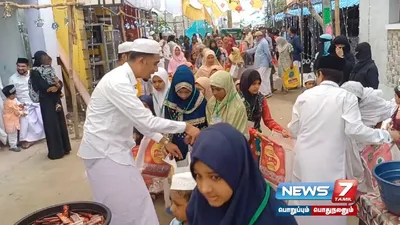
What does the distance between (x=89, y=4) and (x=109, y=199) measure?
671 centimetres

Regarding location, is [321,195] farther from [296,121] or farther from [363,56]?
[363,56]

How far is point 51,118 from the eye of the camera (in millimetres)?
6184

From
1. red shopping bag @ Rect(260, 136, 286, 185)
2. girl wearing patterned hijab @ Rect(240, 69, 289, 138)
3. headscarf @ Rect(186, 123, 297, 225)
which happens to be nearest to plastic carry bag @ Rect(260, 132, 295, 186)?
red shopping bag @ Rect(260, 136, 286, 185)

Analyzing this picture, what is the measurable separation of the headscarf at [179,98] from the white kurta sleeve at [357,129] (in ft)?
4.35

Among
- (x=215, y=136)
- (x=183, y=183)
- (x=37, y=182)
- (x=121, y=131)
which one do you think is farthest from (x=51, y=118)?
(x=215, y=136)

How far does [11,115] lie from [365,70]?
559 cm

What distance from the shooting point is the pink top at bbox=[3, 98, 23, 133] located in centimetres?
683

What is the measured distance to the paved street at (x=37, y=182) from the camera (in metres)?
4.57

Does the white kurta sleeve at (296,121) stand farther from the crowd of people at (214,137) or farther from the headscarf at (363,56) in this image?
the headscarf at (363,56)

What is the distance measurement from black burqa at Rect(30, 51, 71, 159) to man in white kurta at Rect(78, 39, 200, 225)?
3.61m

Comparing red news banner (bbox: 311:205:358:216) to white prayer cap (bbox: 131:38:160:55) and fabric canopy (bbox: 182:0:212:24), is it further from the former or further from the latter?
fabric canopy (bbox: 182:0:212:24)

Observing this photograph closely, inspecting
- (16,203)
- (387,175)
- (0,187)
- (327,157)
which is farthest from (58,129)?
(387,175)

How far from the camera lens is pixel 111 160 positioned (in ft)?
9.11

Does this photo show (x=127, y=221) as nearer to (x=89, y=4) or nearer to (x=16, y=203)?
(x=16, y=203)
